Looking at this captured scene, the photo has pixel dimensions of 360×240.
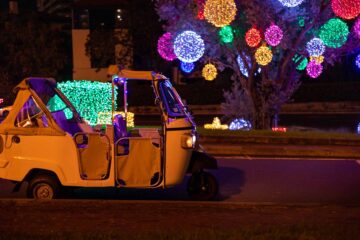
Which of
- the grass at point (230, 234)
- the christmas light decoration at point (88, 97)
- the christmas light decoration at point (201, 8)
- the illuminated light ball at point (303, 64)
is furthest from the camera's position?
the christmas light decoration at point (88, 97)

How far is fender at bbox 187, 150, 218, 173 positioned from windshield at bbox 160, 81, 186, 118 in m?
0.69

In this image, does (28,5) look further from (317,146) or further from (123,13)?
(317,146)

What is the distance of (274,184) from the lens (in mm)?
11375

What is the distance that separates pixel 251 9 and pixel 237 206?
10.4m

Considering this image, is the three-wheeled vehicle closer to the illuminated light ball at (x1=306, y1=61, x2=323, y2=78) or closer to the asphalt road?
the asphalt road

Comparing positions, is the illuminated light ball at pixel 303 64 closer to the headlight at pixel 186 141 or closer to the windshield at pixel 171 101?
the windshield at pixel 171 101

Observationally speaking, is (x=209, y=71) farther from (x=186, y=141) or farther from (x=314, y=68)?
(x=186, y=141)

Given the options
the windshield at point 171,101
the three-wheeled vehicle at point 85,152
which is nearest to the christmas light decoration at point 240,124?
the windshield at point 171,101

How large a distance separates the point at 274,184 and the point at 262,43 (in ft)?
23.7

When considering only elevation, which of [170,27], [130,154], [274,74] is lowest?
[130,154]

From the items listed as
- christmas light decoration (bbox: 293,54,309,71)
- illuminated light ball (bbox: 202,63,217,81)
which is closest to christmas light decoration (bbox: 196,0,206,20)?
illuminated light ball (bbox: 202,63,217,81)

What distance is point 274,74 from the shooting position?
62.9ft

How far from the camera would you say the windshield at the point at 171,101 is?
359 inches

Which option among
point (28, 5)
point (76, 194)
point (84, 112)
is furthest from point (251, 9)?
point (28, 5)
